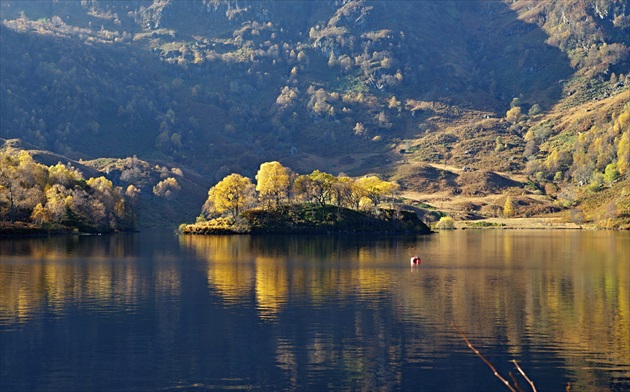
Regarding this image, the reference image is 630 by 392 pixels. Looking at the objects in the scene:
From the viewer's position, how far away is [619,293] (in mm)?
100000

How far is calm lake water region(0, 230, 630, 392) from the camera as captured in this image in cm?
5812

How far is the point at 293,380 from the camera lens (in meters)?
57.2

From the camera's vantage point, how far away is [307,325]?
7712 centimetres

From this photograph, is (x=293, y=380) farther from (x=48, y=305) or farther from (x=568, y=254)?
(x=568, y=254)

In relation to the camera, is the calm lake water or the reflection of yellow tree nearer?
the calm lake water

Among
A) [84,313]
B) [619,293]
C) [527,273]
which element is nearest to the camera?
[84,313]

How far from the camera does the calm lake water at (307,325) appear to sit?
58.1 metres

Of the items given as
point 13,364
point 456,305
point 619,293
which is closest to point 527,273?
point 619,293

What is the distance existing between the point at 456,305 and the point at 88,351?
42215mm

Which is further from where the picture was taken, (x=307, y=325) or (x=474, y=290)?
(x=474, y=290)

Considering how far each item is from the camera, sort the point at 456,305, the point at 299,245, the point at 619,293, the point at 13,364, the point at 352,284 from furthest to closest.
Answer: the point at 299,245 < the point at 352,284 < the point at 619,293 < the point at 456,305 < the point at 13,364

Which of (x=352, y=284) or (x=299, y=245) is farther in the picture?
(x=299, y=245)

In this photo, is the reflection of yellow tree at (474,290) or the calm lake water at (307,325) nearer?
the calm lake water at (307,325)

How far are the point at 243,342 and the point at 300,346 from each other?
5.15 meters
